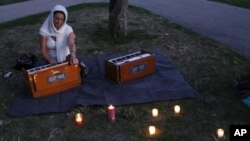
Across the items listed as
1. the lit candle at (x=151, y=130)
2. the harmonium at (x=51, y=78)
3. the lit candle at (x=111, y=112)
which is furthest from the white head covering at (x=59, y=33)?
the lit candle at (x=151, y=130)

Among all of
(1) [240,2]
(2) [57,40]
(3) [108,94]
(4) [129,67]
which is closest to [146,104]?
(3) [108,94]

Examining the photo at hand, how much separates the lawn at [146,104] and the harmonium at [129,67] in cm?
79

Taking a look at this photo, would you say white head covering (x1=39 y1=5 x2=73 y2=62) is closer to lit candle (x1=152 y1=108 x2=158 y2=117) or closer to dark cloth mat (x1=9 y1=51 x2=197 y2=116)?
dark cloth mat (x1=9 y1=51 x2=197 y2=116)

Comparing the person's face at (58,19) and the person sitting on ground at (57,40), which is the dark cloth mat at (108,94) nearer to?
the person sitting on ground at (57,40)

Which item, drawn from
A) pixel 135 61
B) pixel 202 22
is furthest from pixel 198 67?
pixel 202 22

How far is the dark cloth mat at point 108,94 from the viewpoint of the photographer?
6477 millimetres

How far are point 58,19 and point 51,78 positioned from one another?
3.42ft

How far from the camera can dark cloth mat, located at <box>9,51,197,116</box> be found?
648 centimetres

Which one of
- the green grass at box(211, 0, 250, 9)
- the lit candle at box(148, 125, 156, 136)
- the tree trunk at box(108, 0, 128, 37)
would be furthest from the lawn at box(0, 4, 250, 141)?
the green grass at box(211, 0, 250, 9)

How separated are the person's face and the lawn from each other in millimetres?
1435

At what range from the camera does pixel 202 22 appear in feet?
38.9

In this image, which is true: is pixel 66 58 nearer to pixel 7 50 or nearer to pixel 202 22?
pixel 7 50

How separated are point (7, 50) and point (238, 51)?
5.49 meters

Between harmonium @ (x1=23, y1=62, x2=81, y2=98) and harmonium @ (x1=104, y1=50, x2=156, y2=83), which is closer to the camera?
harmonium @ (x1=23, y1=62, x2=81, y2=98)
